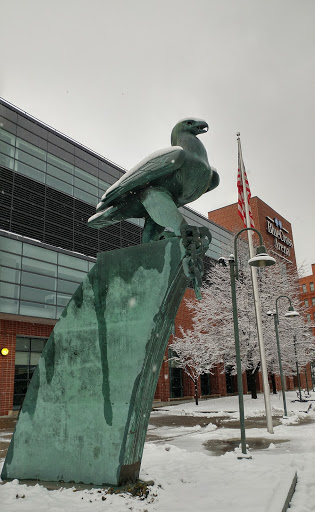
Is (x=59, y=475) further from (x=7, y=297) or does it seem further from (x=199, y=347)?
(x=199, y=347)

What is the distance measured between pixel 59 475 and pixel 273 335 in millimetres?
20915

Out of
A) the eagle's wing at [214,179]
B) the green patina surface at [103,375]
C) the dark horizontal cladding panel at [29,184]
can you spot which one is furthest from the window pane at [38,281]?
the eagle's wing at [214,179]

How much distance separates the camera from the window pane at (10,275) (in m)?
20.0

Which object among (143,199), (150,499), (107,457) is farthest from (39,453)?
(143,199)

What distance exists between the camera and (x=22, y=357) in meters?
22.4

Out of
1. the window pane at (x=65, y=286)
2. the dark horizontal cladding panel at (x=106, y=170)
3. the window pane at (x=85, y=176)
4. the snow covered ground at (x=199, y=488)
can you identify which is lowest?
the snow covered ground at (x=199, y=488)

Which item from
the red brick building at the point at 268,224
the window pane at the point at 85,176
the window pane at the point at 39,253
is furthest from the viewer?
the red brick building at the point at 268,224

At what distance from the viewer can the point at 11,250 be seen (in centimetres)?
2048

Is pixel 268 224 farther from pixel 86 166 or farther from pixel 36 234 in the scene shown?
pixel 36 234

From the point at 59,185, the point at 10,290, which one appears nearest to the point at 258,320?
the point at 10,290

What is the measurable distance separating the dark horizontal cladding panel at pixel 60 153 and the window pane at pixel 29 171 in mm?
2062

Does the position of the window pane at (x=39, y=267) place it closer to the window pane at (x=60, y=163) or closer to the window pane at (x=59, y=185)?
the window pane at (x=59, y=185)

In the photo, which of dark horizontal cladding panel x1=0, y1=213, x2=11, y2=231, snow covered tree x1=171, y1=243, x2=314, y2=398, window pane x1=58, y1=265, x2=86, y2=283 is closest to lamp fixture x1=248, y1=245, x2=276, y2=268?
snow covered tree x1=171, y1=243, x2=314, y2=398

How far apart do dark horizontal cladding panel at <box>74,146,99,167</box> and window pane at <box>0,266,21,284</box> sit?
10363mm
